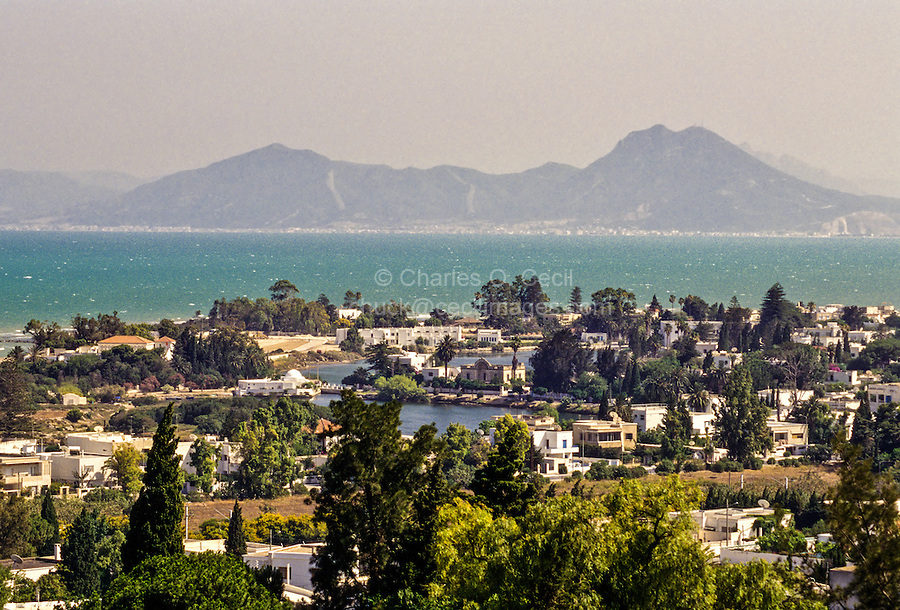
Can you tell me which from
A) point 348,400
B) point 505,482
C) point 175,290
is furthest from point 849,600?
point 175,290

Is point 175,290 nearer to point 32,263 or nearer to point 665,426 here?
point 32,263

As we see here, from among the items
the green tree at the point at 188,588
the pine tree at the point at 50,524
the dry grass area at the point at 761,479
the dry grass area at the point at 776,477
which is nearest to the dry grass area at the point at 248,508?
the pine tree at the point at 50,524

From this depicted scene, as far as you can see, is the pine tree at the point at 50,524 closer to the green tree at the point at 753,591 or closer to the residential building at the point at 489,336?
the green tree at the point at 753,591

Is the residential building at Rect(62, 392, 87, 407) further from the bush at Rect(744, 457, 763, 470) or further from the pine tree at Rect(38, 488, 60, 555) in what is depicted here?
the bush at Rect(744, 457, 763, 470)

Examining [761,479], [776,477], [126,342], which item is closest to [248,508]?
[761,479]

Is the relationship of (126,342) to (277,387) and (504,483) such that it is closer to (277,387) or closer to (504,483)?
(277,387)

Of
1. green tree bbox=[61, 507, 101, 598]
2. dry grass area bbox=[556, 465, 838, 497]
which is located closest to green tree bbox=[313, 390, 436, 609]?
green tree bbox=[61, 507, 101, 598]
